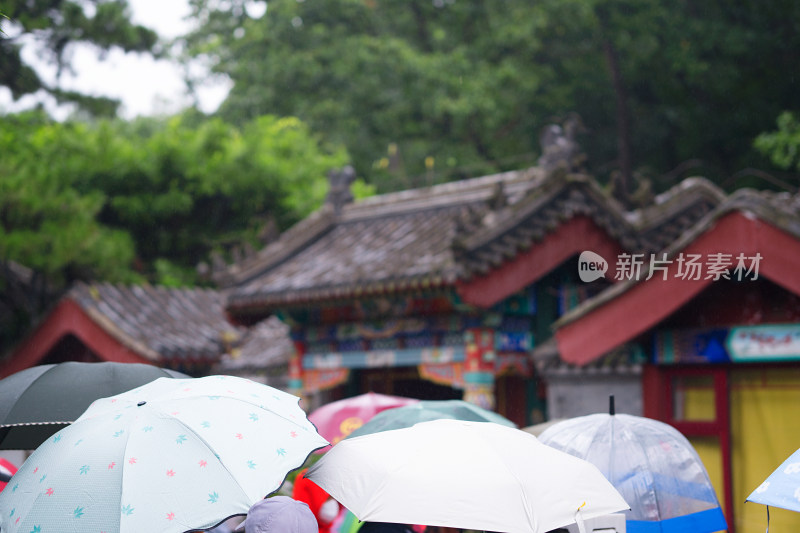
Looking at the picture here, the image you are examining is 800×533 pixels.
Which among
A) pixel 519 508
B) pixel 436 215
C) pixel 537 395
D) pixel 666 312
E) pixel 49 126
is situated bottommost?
pixel 537 395

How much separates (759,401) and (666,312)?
0.92 m

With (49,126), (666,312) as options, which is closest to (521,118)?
(49,126)

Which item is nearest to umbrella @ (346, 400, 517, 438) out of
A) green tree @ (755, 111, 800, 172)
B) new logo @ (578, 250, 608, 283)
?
new logo @ (578, 250, 608, 283)

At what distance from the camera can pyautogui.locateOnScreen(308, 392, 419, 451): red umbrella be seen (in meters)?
7.33

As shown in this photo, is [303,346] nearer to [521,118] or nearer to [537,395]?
[537,395]

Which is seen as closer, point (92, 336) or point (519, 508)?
point (519, 508)

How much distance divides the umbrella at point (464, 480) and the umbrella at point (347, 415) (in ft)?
10.00

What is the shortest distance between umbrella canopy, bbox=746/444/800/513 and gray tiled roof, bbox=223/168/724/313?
4881 mm

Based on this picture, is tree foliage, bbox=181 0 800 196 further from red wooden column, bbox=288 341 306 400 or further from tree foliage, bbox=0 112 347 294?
red wooden column, bbox=288 341 306 400

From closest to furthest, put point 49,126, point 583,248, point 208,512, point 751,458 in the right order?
point 208,512
point 751,458
point 583,248
point 49,126

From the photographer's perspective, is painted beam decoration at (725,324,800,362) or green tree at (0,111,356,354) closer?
painted beam decoration at (725,324,800,362)

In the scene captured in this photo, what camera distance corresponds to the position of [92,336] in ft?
38.8

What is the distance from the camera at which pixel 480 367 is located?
937 cm

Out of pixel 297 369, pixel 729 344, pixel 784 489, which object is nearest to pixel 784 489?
pixel 784 489
